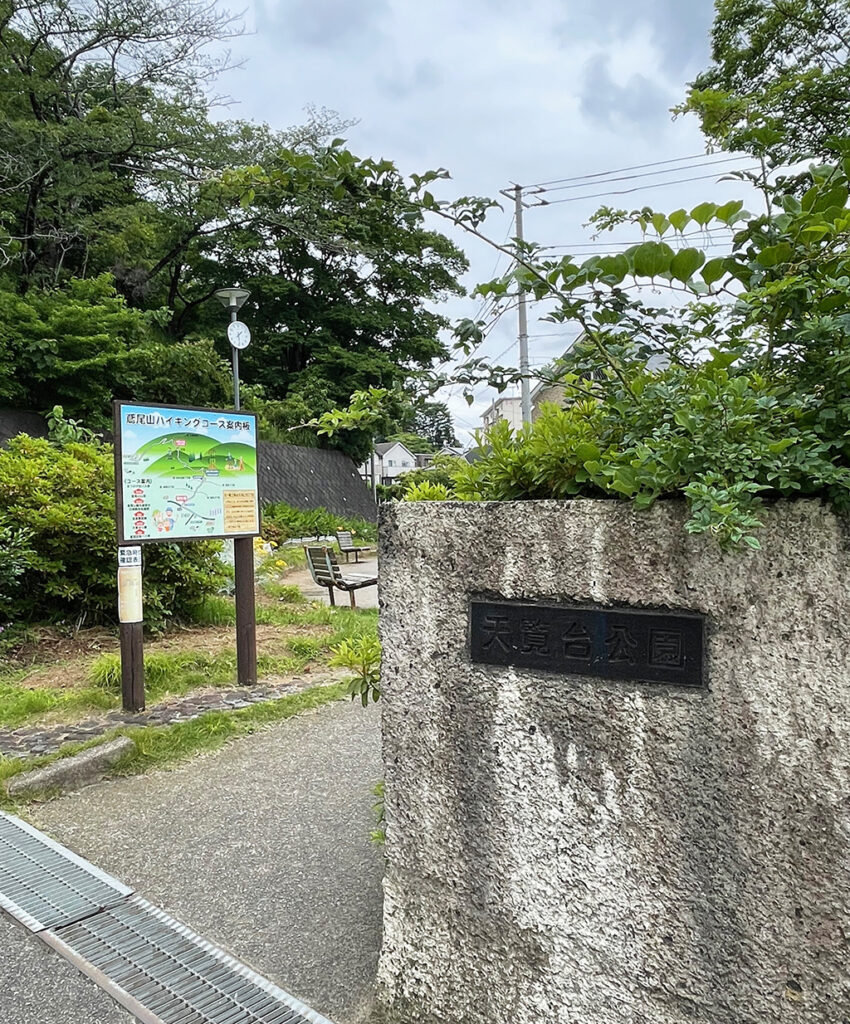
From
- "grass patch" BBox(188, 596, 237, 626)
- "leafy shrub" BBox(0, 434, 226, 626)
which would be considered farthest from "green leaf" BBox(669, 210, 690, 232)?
"grass patch" BBox(188, 596, 237, 626)

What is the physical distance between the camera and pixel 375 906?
2455 mm

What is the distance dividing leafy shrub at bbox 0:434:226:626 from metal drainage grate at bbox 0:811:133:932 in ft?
10.5

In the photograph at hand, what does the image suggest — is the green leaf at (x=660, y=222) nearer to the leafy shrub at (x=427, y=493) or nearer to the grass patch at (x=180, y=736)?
the leafy shrub at (x=427, y=493)

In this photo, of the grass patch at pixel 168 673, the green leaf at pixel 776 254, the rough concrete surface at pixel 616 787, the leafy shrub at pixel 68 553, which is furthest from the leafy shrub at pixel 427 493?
the leafy shrub at pixel 68 553

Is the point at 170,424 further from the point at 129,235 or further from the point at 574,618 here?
the point at 129,235

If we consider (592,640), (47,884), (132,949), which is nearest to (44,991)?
(132,949)

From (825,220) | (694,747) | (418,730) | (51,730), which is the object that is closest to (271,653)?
(51,730)

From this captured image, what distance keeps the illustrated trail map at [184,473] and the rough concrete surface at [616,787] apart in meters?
3.29

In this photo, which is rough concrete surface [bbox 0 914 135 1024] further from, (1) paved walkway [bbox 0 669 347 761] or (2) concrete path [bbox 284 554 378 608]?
(2) concrete path [bbox 284 554 378 608]

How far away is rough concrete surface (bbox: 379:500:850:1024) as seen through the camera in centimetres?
140

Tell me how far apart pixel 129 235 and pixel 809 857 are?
17.7m

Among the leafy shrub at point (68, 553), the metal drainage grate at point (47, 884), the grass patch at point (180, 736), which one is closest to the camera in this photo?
the metal drainage grate at point (47, 884)

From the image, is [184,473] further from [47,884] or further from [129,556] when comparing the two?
[47,884]

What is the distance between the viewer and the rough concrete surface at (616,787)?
140 cm
